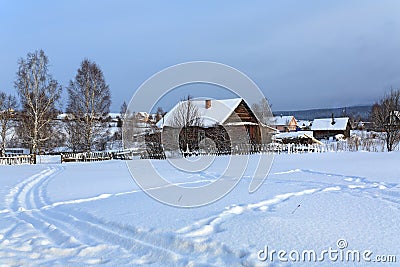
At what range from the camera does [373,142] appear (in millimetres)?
20594

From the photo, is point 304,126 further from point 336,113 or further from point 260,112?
point 260,112

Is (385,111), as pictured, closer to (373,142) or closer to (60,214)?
(373,142)

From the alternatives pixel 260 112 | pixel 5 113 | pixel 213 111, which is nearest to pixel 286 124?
pixel 260 112

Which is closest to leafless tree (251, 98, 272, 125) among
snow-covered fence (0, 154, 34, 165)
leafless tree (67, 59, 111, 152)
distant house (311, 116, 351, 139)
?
leafless tree (67, 59, 111, 152)

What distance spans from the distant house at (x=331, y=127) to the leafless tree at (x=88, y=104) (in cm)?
4326

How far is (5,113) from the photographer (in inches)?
1163

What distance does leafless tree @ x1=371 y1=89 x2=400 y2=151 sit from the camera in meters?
21.1

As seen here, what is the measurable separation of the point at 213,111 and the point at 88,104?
8.94 metres

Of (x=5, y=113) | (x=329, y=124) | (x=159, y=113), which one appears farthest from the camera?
(x=329, y=124)

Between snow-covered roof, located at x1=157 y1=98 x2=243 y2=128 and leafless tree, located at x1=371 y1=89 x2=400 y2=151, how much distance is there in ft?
32.0

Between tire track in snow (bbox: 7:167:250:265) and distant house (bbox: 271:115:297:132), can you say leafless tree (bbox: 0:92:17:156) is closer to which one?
tire track in snow (bbox: 7:167:250:265)

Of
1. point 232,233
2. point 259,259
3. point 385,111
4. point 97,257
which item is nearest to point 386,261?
point 259,259

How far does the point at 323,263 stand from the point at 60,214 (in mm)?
3695

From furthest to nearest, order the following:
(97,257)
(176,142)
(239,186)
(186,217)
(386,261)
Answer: (176,142) → (239,186) → (186,217) → (97,257) → (386,261)
